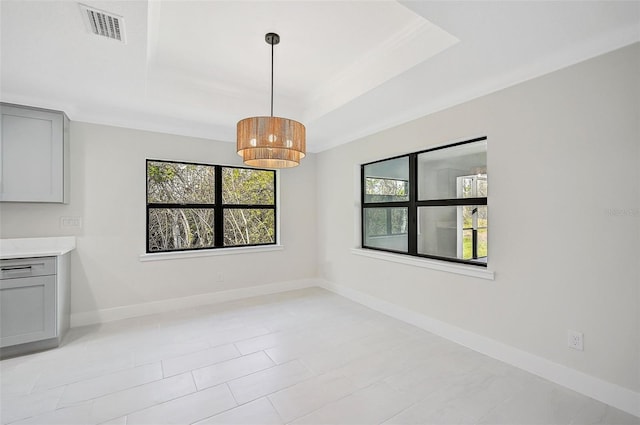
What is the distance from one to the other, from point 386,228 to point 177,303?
9.64 feet

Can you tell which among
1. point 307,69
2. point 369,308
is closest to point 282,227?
point 369,308

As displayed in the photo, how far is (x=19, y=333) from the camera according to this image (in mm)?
2607

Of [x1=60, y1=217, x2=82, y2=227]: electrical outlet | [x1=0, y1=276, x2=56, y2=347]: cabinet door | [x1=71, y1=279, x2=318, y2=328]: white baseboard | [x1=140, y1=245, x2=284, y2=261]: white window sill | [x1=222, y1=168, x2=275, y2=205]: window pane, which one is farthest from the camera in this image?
[x1=222, y1=168, x2=275, y2=205]: window pane

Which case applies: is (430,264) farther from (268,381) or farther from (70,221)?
(70,221)

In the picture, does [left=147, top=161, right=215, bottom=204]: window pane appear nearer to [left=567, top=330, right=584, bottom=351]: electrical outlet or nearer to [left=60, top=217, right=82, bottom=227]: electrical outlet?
[left=60, top=217, right=82, bottom=227]: electrical outlet

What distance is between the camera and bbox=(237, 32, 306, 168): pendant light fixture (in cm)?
221

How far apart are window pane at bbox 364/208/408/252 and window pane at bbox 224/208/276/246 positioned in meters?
1.56

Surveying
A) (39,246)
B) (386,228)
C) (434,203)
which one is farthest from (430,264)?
(39,246)

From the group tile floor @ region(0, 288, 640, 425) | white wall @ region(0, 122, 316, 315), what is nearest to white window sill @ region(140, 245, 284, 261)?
white wall @ region(0, 122, 316, 315)

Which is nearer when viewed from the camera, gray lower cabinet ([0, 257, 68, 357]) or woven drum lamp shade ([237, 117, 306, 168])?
woven drum lamp shade ([237, 117, 306, 168])

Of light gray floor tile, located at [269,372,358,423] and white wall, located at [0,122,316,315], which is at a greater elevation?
white wall, located at [0,122,316,315]

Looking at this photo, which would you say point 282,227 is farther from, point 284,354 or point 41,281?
point 41,281

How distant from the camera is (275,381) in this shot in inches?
87.2

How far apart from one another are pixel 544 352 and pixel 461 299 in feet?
2.36
